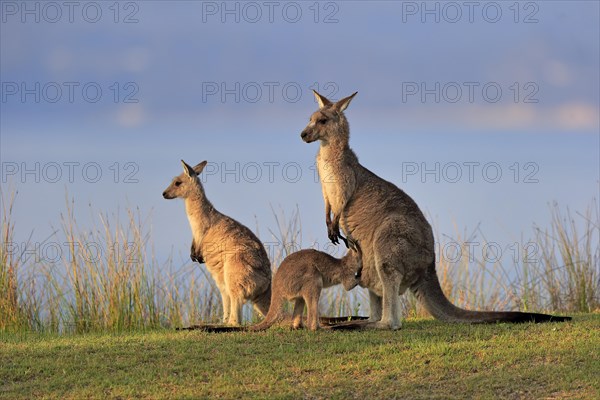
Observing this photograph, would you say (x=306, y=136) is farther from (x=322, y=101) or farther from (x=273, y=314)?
(x=273, y=314)

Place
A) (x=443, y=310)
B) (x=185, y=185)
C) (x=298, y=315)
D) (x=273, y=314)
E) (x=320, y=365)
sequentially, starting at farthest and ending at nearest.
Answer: (x=185, y=185)
(x=443, y=310)
(x=298, y=315)
(x=273, y=314)
(x=320, y=365)

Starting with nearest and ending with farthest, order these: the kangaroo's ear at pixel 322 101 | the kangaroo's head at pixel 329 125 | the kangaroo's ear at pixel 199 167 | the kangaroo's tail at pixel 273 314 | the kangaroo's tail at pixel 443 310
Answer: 1. the kangaroo's tail at pixel 273 314
2. the kangaroo's tail at pixel 443 310
3. the kangaroo's head at pixel 329 125
4. the kangaroo's ear at pixel 322 101
5. the kangaroo's ear at pixel 199 167

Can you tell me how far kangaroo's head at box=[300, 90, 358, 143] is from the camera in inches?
454

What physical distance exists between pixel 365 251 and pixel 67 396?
3.97m

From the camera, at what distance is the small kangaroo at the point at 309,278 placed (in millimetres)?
10578

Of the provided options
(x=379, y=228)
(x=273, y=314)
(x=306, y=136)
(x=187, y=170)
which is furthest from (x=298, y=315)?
(x=187, y=170)

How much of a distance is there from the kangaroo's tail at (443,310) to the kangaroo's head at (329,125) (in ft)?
6.55

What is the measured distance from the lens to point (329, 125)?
11562 millimetres

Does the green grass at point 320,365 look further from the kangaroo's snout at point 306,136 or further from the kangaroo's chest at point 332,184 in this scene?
the kangaroo's snout at point 306,136

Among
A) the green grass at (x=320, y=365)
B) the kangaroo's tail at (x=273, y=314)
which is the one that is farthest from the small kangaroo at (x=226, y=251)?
the green grass at (x=320, y=365)

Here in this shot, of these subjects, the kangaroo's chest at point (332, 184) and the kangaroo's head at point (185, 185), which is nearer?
the kangaroo's chest at point (332, 184)

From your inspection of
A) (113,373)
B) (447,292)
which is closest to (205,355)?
(113,373)

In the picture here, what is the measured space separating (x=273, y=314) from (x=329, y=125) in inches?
97.2

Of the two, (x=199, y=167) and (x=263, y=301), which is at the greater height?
(x=199, y=167)
